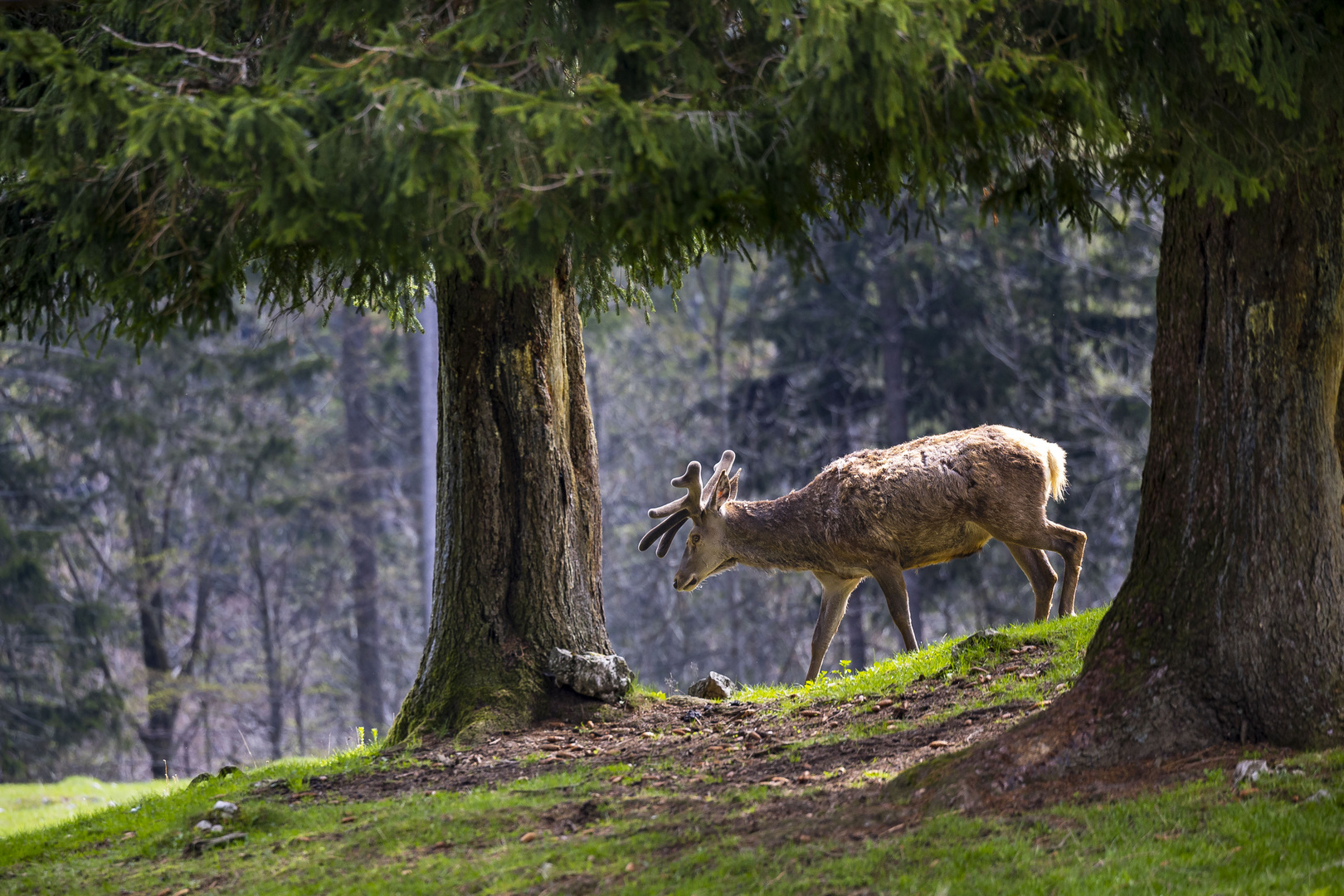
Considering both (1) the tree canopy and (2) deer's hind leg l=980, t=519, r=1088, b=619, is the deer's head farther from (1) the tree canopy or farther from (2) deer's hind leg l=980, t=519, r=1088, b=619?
(1) the tree canopy

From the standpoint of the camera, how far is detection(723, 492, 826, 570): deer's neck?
436 inches

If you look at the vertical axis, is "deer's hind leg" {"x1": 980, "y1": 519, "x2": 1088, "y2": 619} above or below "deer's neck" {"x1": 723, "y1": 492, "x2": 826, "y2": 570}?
below

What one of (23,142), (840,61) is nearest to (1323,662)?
(840,61)

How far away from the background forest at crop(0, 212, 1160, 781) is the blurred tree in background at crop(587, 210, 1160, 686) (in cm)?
7

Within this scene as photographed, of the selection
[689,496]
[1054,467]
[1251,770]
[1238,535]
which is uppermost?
[689,496]

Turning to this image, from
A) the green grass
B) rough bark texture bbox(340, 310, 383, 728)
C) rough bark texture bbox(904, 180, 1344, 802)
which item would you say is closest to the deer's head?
rough bark texture bbox(904, 180, 1344, 802)

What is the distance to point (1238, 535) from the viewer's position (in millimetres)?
6102

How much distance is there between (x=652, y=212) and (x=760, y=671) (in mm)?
24318

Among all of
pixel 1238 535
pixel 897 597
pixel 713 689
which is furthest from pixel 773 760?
pixel 897 597

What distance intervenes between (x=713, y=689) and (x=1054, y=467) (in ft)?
12.1

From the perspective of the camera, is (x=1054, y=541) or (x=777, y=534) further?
(x=777, y=534)

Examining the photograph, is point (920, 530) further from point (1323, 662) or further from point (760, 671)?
point (760, 671)

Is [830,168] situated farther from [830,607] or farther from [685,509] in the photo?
[830,607]

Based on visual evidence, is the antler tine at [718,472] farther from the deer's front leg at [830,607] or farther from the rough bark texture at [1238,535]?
the rough bark texture at [1238,535]
